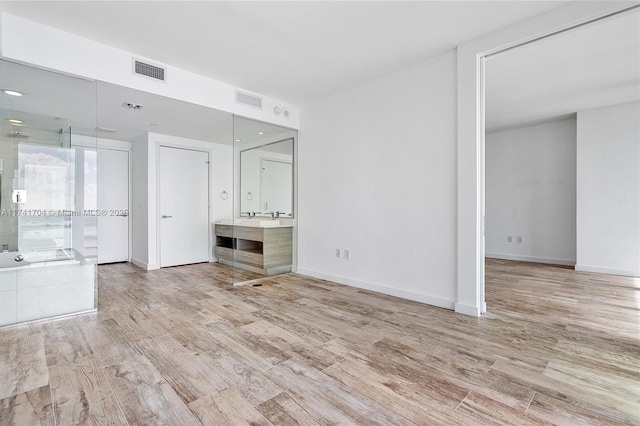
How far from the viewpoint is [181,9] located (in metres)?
2.49

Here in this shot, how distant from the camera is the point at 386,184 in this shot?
379 cm

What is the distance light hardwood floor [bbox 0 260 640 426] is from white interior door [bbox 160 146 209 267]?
2.14 metres

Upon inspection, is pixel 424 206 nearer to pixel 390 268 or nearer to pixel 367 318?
pixel 390 268

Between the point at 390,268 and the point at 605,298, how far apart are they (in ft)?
8.24

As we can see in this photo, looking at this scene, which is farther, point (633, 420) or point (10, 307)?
point (10, 307)

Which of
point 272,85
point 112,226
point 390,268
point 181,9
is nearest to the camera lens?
point 181,9

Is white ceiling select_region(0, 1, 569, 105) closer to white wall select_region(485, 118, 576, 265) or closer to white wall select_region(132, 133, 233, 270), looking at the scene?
white wall select_region(132, 133, 233, 270)

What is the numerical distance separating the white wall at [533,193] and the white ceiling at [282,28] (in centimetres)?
414

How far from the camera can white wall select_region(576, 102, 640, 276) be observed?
4.78 metres

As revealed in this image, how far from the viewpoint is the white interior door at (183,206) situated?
5539mm

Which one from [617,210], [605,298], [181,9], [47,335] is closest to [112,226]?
[47,335]

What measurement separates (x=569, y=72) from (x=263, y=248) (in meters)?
4.65

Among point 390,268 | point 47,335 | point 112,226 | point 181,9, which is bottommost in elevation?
point 47,335

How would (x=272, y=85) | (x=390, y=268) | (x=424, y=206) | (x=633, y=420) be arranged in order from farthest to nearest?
(x=272, y=85), (x=390, y=268), (x=424, y=206), (x=633, y=420)
